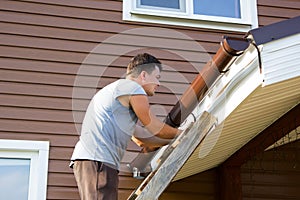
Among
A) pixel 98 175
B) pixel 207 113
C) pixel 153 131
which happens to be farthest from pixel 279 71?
pixel 98 175

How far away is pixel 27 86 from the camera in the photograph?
469 cm

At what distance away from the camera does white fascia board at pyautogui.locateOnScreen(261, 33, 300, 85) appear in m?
3.10

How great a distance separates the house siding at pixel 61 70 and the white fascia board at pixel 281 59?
190 cm

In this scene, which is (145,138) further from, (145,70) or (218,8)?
(218,8)

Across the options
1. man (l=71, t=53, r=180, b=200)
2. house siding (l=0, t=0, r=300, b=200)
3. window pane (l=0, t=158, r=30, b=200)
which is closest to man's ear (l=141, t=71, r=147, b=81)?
man (l=71, t=53, r=180, b=200)

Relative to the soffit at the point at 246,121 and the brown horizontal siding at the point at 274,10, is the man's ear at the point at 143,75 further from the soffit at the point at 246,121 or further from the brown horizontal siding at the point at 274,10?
the brown horizontal siding at the point at 274,10

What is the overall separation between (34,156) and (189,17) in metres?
1.91

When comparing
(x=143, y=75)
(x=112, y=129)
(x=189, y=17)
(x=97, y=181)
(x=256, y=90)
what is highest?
(x=189, y=17)

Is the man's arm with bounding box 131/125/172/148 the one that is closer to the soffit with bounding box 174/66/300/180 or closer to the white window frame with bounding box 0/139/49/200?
the soffit with bounding box 174/66/300/180

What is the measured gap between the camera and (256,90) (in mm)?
3225

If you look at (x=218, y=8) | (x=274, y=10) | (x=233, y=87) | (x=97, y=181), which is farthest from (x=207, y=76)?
(x=274, y=10)

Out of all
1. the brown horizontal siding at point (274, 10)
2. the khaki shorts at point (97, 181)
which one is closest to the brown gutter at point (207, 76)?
the khaki shorts at point (97, 181)

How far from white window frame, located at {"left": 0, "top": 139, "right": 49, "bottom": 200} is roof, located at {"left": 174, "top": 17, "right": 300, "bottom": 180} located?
1.24 m

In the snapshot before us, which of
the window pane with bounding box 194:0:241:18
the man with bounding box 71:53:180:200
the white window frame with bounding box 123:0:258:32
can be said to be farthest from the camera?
the window pane with bounding box 194:0:241:18
